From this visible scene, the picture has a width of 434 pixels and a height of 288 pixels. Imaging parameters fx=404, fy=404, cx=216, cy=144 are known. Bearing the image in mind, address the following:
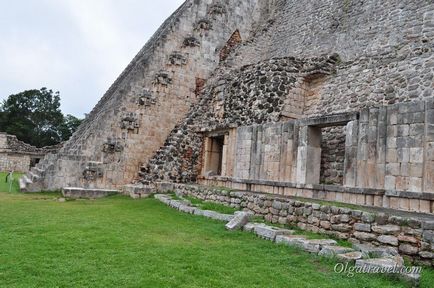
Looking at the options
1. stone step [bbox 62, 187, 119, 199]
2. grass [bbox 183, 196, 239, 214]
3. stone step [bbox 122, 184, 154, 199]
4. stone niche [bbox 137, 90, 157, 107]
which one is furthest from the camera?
stone niche [bbox 137, 90, 157, 107]

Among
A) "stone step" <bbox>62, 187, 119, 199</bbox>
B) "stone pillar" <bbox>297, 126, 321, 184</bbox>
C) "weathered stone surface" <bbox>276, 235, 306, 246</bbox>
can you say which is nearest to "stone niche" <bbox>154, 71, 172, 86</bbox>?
"stone step" <bbox>62, 187, 119, 199</bbox>

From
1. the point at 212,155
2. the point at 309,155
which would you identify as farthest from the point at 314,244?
the point at 212,155

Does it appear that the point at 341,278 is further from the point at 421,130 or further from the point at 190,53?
the point at 190,53

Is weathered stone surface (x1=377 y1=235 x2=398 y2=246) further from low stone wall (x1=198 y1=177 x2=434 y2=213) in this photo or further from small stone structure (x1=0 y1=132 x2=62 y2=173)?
small stone structure (x1=0 y1=132 x2=62 y2=173)

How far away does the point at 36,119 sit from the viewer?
47.6 metres

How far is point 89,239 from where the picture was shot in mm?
5938

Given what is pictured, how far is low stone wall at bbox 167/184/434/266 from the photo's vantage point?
16.9 ft

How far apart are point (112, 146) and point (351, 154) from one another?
847 centimetres

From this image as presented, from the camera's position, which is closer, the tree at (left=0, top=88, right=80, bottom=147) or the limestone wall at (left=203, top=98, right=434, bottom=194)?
the limestone wall at (left=203, top=98, right=434, bottom=194)

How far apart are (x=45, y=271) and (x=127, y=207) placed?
19.5ft

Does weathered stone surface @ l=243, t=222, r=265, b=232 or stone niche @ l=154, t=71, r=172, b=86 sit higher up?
stone niche @ l=154, t=71, r=172, b=86

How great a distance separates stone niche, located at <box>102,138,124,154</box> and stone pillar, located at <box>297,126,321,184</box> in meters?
7.01

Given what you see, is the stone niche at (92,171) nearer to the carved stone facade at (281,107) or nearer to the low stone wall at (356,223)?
the carved stone facade at (281,107)

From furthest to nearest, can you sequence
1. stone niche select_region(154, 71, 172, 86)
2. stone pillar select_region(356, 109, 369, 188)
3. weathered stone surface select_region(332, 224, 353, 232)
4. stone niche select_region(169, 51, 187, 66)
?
stone niche select_region(169, 51, 187, 66) < stone niche select_region(154, 71, 172, 86) < stone pillar select_region(356, 109, 369, 188) < weathered stone surface select_region(332, 224, 353, 232)
